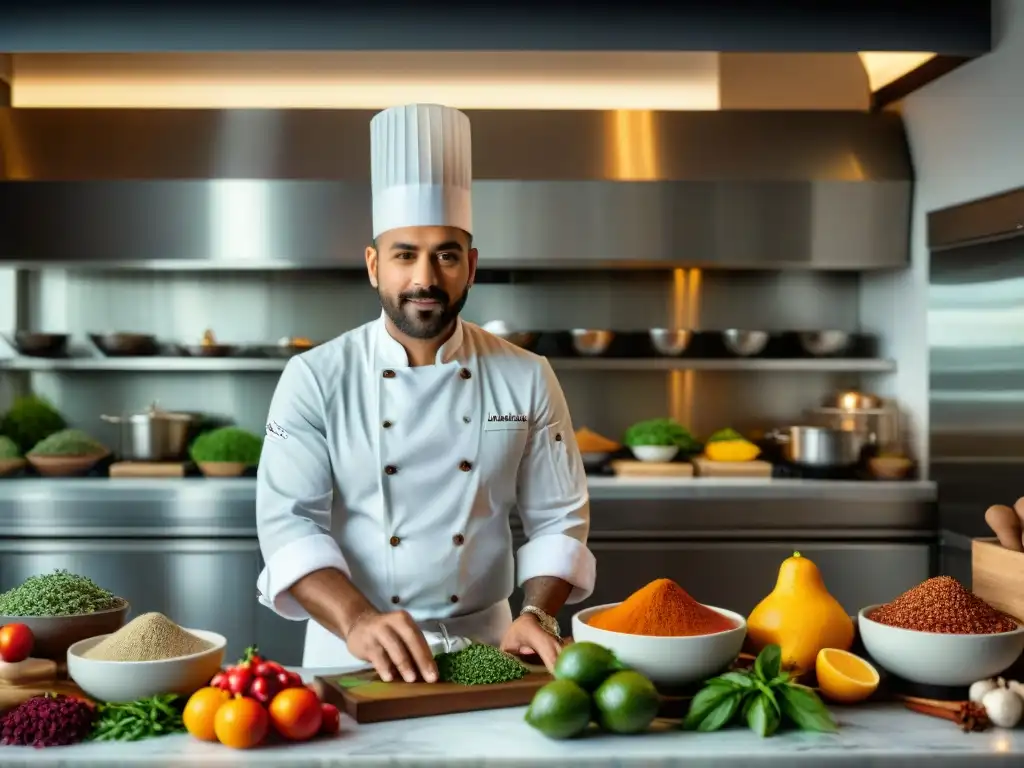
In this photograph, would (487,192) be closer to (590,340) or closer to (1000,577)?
(590,340)

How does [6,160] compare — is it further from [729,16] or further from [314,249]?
[729,16]

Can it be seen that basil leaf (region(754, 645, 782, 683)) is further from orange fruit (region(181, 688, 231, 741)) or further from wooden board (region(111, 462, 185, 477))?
wooden board (region(111, 462, 185, 477))

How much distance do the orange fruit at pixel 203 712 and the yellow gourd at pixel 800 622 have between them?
0.88 metres

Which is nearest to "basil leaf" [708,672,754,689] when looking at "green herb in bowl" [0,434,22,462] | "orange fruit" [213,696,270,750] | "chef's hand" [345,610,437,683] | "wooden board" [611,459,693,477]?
"chef's hand" [345,610,437,683]

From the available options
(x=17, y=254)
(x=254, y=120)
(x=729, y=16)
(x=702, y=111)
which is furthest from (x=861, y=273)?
(x=17, y=254)

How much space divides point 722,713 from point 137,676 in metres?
0.87

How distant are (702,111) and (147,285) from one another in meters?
2.43

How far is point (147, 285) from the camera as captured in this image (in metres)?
4.88

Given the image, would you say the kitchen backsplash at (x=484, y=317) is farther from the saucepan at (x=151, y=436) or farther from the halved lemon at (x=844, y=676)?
the halved lemon at (x=844, y=676)

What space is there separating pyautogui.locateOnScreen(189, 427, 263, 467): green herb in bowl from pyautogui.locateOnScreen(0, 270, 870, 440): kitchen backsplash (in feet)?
1.39

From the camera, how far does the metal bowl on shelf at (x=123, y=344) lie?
15.1ft

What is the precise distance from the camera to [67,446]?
14.3ft

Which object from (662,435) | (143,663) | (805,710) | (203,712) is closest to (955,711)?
(805,710)

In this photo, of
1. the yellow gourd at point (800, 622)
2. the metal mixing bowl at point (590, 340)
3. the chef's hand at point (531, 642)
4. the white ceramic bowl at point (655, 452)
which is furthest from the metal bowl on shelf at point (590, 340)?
the yellow gourd at point (800, 622)
